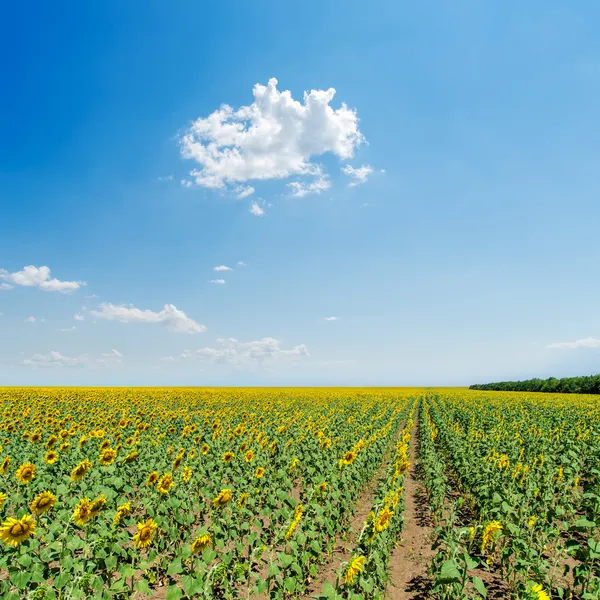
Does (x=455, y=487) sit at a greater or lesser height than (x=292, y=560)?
lesser

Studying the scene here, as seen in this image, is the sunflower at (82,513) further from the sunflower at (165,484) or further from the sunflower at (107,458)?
the sunflower at (107,458)

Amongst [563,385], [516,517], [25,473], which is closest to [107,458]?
[25,473]

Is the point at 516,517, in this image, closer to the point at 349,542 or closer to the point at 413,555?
the point at 413,555

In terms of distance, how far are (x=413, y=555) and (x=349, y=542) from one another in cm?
137

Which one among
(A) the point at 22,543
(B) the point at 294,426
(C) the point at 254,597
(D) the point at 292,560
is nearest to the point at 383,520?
(D) the point at 292,560

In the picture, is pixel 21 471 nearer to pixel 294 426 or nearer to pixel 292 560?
pixel 292 560

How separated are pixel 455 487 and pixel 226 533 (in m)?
8.95

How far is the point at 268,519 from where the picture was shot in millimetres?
9398

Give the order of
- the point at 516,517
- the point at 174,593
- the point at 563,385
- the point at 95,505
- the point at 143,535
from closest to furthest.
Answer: the point at 174,593
the point at 143,535
the point at 95,505
the point at 516,517
the point at 563,385

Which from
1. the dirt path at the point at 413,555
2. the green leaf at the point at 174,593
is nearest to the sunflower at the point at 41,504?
the green leaf at the point at 174,593

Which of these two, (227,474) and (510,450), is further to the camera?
(510,450)

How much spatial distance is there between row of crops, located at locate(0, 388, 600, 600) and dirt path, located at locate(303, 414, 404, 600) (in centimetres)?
5

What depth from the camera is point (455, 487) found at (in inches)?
518

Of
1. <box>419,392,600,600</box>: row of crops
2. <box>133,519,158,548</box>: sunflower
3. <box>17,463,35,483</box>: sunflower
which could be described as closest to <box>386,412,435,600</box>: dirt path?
<box>419,392,600,600</box>: row of crops
